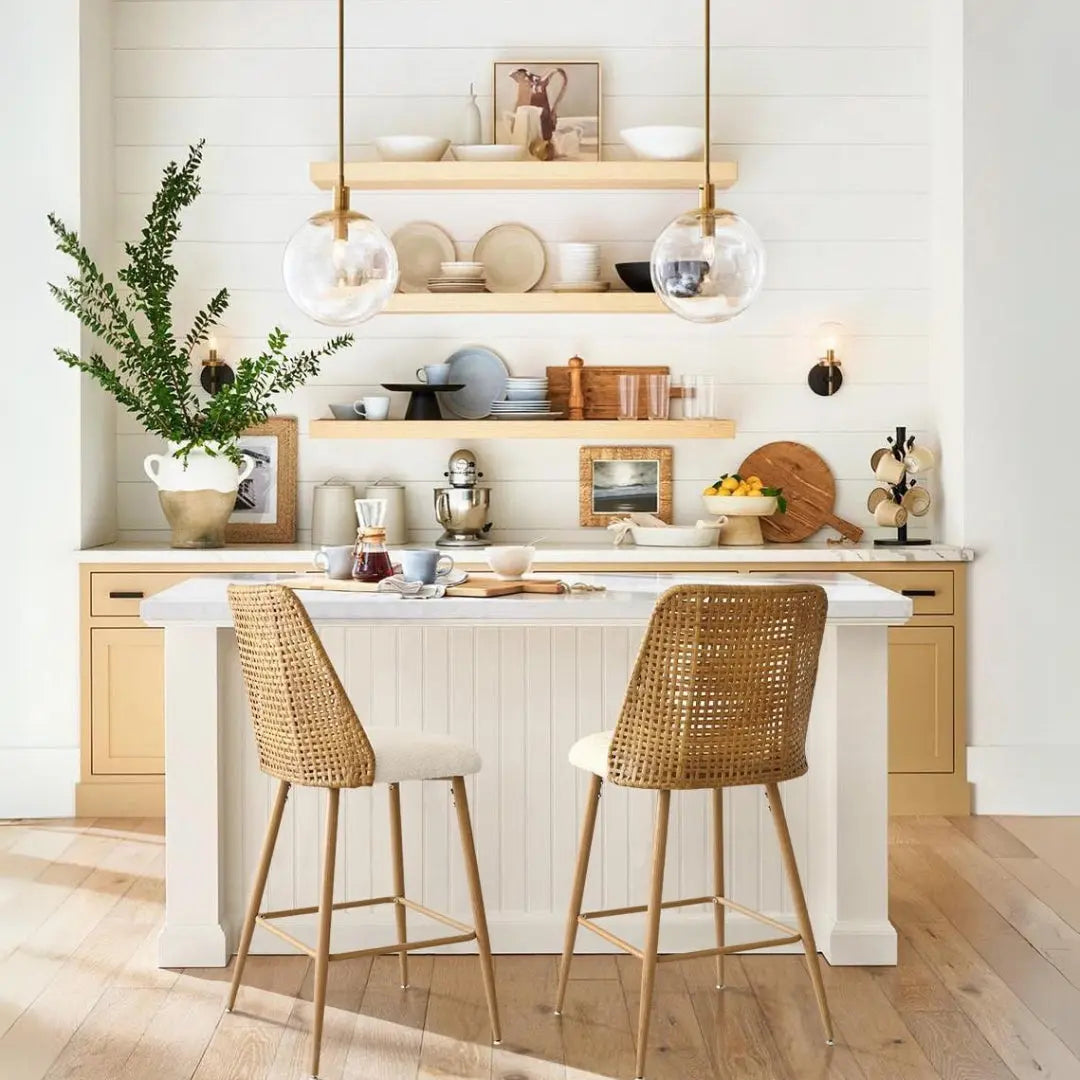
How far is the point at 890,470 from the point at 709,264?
94.6 inches

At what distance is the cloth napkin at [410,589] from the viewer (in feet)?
11.5

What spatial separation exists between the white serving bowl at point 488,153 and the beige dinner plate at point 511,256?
303 millimetres

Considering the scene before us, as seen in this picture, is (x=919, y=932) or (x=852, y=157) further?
A: (x=852, y=157)

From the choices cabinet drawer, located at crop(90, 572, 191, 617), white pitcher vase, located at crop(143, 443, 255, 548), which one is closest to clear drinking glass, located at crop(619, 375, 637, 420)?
white pitcher vase, located at crop(143, 443, 255, 548)

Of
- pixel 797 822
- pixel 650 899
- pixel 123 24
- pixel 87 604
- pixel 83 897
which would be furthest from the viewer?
pixel 123 24

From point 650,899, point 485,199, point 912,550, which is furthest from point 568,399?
point 650,899

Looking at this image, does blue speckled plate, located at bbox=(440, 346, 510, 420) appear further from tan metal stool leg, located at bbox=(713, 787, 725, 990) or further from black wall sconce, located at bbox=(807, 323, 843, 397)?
tan metal stool leg, located at bbox=(713, 787, 725, 990)

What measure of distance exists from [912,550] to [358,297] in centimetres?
258

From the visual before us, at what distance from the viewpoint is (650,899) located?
10.1ft

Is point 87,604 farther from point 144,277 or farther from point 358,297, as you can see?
point 358,297

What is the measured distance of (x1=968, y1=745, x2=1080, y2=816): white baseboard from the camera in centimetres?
520


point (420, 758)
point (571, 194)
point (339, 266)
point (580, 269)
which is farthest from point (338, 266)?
point (571, 194)

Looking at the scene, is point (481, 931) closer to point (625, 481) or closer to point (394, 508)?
point (394, 508)

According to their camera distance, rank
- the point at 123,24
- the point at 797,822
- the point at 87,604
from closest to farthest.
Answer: the point at 797,822 → the point at 87,604 → the point at 123,24
